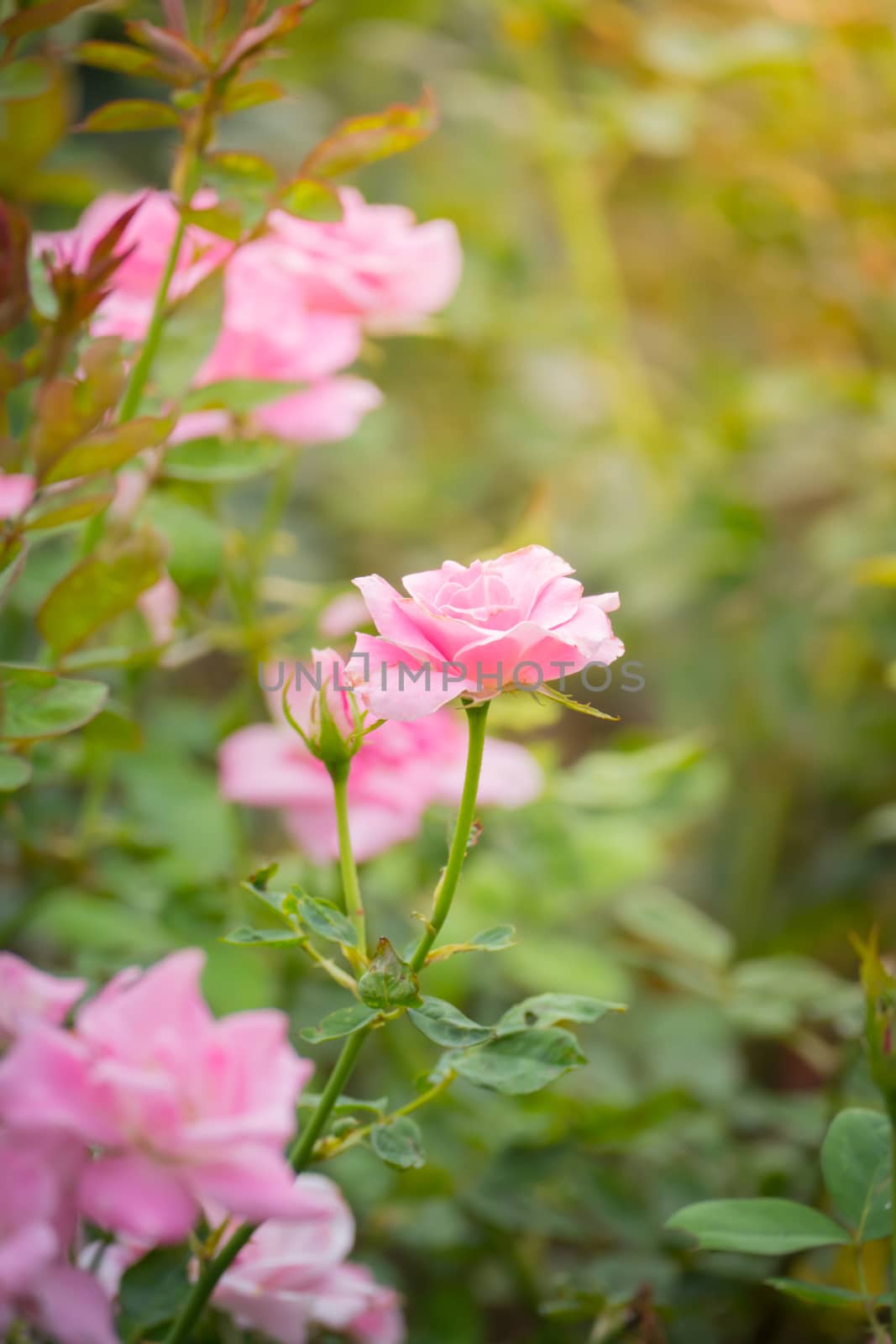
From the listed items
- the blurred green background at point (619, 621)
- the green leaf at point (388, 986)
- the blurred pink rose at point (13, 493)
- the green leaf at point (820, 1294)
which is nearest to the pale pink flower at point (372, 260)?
the blurred green background at point (619, 621)

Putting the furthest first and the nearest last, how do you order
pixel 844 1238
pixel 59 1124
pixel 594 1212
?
pixel 594 1212, pixel 844 1238, pixel 59 1124

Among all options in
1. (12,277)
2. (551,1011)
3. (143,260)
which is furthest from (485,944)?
(143,260)

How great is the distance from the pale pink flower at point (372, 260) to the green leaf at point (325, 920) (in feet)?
0.98

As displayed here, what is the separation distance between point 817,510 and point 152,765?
95 cm

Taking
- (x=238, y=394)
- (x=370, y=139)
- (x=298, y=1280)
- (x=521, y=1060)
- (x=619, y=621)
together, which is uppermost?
(x=370, y=139)

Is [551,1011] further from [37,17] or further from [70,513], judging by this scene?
[37,17]

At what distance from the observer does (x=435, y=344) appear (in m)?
1.36

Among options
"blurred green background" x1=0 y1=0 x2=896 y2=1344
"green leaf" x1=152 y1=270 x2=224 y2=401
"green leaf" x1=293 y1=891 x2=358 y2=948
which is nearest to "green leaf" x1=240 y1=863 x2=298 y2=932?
"green leaf" x1=293 y1=891 x2=358 y2=948

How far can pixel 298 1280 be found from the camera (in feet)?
1.22

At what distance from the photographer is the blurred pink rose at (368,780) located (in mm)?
542

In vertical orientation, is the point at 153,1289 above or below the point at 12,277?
below

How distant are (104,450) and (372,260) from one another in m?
0.23

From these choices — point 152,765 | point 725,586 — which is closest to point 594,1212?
point 152,765

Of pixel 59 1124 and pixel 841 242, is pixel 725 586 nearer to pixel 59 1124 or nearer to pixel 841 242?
pixel 841 242
